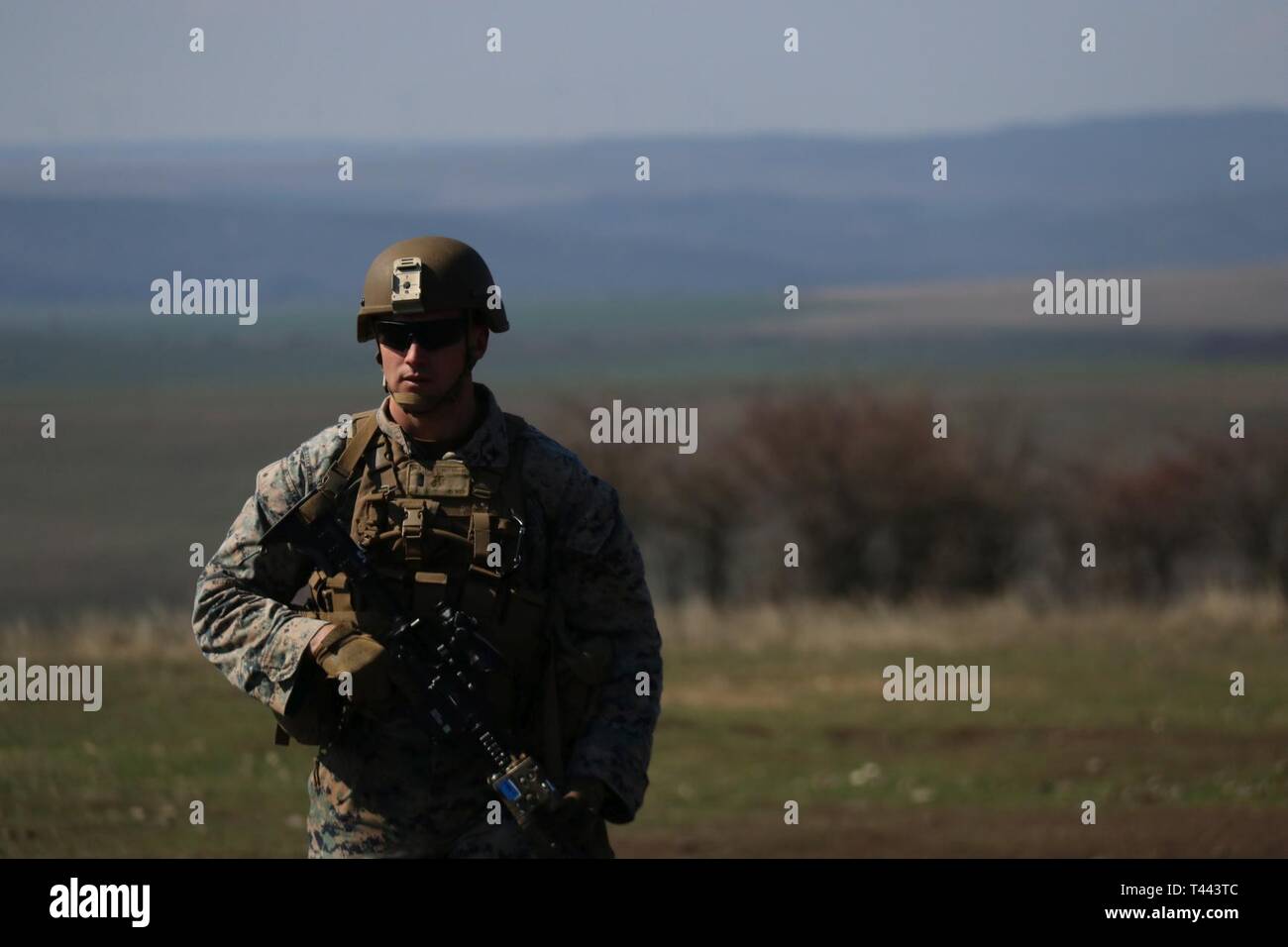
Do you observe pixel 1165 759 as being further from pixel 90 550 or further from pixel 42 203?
pixel 42 203

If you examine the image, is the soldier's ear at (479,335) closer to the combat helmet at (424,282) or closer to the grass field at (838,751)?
the combat helmet at (424,282)

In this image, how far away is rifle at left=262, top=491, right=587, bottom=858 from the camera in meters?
5.34

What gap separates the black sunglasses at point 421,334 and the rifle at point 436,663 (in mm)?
408

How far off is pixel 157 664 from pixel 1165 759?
6.79 metres

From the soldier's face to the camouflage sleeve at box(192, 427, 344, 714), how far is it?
25 centimetres

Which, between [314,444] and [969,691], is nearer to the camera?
[314,444]

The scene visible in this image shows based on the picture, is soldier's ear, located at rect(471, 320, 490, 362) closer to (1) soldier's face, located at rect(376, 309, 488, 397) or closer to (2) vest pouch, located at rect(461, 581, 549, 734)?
(1) soldier's face, located at rect(376, 309, 488, 397)

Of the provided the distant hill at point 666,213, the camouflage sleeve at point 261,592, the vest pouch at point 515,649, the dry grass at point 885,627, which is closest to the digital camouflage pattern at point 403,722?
the camouflage sleeve at point 261,592

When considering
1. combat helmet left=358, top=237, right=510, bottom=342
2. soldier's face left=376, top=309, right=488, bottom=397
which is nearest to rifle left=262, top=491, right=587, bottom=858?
soldier's face left=376, top=309, right=488, bottom=397

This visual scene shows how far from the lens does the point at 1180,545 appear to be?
28.2 metres

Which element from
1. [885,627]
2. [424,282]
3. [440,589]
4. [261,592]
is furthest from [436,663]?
[885,627]

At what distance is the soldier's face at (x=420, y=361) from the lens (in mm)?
5434
